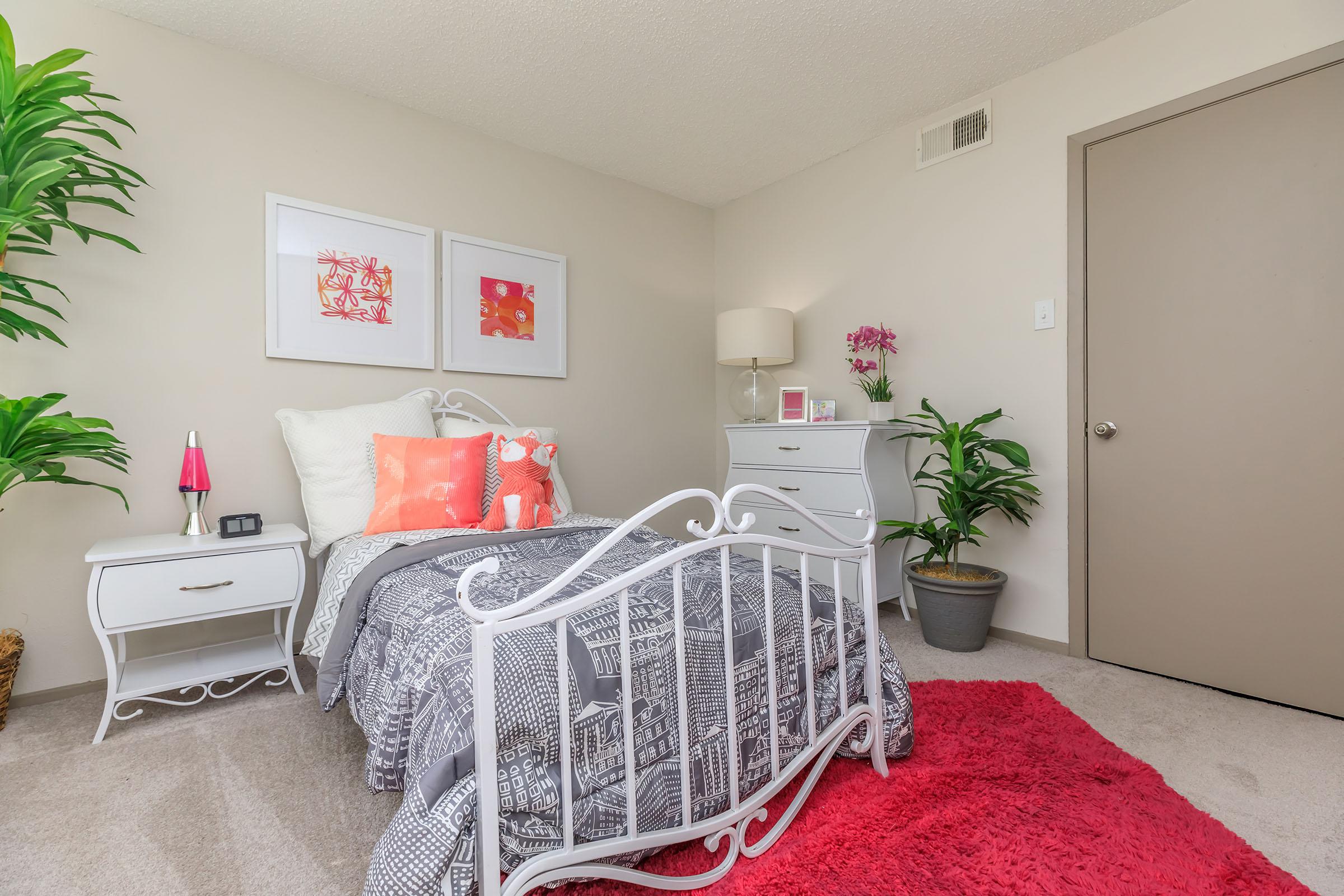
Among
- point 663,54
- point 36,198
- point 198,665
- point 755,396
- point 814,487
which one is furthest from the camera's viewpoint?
point 755,396

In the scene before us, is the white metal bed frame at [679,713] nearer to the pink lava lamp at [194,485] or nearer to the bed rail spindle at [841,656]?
the bed rail spindle at [841,656]

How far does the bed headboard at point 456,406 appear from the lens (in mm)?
2928

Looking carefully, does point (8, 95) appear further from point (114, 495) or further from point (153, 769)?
point (153, 769)

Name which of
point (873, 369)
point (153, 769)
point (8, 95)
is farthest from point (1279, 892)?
point (8, 95)

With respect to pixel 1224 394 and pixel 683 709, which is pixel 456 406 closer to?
pixel 683 709

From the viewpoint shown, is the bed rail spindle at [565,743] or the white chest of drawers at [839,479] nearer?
the bed rail spindle at [565,743]

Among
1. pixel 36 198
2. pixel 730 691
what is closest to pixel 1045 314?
pixel 730 691

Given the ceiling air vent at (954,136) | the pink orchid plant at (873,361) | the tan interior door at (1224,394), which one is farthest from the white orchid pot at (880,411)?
the ceiling air vent at (954,136)

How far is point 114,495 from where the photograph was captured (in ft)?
7.46

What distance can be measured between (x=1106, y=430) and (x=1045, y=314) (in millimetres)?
525

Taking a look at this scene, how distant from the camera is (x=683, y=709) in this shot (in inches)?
46.5

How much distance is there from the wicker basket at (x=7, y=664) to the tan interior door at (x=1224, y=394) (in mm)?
3785

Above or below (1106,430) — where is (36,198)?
above

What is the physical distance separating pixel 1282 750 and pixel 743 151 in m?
3.19
